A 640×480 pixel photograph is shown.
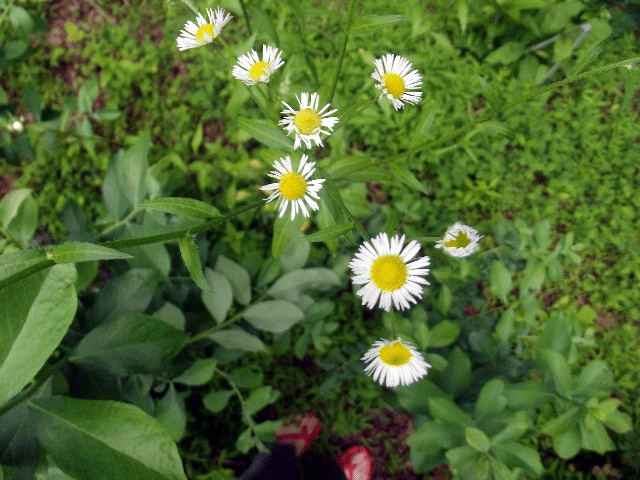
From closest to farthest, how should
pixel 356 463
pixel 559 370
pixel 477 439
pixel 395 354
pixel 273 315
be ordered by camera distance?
1. pixel 395 354
2. pixel 477 439
3. pixel 559 370
4. pixel 273 315
5. pixel 356 463

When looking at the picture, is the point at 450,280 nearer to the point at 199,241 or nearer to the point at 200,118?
the point at 199,241

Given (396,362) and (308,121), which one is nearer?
(308,121)

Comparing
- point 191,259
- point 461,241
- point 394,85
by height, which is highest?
point 394,85

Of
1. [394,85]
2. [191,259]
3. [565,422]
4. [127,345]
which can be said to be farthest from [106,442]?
[565,422]

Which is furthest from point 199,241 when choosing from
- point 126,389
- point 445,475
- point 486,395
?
point 445,475

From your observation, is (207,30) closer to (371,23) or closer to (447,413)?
(371,23)

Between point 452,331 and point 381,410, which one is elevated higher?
point 452,331

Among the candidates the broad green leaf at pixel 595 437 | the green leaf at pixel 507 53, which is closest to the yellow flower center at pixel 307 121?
the broad green leaf at pixel 595 437

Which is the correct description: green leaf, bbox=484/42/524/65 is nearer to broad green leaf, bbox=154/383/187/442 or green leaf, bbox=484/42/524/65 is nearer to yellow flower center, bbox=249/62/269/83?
yellow flower center, bbox=249/62/269/83
